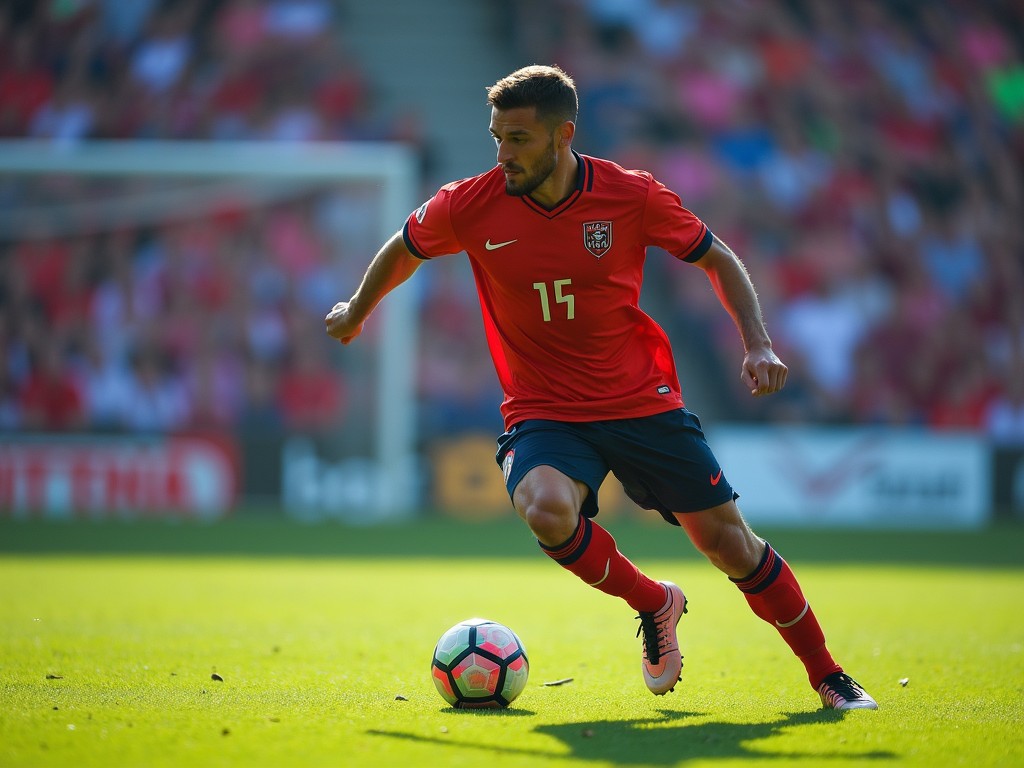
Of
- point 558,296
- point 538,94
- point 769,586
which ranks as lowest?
point 769,586

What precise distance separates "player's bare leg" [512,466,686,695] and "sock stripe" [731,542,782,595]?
1.13ft

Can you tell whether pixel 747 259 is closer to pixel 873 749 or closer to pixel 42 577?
pixel 42 577

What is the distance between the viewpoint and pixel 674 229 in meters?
4.55

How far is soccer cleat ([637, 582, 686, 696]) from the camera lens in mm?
4547

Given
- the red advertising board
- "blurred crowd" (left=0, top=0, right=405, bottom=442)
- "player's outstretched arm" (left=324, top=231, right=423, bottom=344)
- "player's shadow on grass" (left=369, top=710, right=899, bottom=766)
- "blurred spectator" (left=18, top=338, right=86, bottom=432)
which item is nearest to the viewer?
"player's shadow on grass" (left=369, top=710, right=899, bottom=766)

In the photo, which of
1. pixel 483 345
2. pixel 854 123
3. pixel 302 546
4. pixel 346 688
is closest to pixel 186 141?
pixel 483 345

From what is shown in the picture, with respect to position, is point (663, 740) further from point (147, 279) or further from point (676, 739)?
point (147, 279)

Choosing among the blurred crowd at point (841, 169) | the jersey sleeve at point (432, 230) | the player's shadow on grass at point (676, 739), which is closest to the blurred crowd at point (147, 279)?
the blurred crowd at point (841, 169)

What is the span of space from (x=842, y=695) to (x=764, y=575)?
1.65 feet

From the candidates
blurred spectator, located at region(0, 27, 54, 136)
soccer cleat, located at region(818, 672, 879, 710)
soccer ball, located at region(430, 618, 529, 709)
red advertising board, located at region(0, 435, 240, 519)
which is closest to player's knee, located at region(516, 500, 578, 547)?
soccer ball, located at region(430, 618, 529, 709)

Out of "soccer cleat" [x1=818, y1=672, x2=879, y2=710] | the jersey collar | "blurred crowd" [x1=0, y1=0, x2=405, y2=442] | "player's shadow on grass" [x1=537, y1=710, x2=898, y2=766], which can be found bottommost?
"player's shadow on grass" [x1=537, y1=710, x2=898, y2=766]

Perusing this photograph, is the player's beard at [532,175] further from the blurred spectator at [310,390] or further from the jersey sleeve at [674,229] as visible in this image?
the blurred spectator at [310,390]

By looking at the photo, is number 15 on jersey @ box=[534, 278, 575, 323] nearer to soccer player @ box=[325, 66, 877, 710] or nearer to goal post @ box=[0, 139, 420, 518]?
soccer player @ box=[325, 66, 877, 710]

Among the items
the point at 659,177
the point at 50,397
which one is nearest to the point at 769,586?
the point at 50,397
